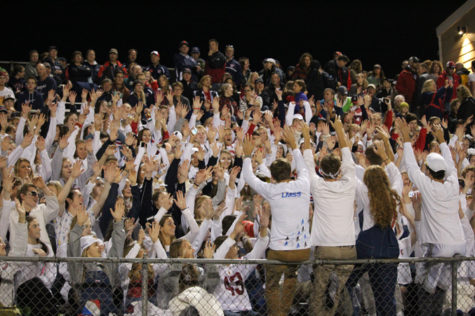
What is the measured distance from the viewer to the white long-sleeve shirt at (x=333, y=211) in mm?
5844

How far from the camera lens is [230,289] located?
6602 millimetres

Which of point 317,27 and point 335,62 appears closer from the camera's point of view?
point 335,62

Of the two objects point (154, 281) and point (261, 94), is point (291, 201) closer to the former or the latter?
point (154, 281)

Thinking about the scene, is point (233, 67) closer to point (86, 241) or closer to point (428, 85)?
point (428, 85)

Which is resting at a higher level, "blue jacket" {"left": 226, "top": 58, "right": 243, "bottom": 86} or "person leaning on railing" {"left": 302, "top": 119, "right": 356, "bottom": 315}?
"blue jacket" {"left": 226, "top": 58, "right": 243, "bottom": 86}

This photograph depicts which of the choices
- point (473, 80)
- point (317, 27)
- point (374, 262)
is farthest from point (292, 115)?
point (317, 27)

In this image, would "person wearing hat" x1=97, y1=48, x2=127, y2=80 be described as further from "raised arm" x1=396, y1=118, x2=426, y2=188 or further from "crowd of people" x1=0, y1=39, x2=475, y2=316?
"raised arm" x1=396, y1=118, x2=426, y2=188

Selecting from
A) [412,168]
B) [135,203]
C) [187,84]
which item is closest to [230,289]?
[412,168]

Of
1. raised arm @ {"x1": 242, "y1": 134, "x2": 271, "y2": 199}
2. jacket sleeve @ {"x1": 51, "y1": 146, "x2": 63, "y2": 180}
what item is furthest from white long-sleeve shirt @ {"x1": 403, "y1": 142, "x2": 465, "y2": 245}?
jacket sleeve @ {"x1": 51, "y1": 146, "x2": 63, "y2": 180}

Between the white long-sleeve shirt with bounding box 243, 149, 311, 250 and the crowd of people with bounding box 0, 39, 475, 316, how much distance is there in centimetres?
1

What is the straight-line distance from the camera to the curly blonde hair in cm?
590

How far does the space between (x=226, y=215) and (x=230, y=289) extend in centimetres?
190

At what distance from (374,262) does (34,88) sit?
9252 mm

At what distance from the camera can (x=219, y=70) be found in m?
14.8
